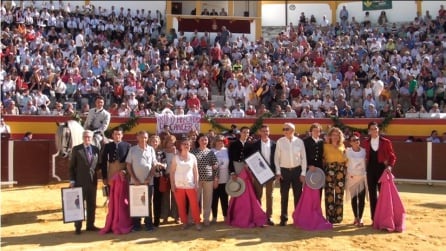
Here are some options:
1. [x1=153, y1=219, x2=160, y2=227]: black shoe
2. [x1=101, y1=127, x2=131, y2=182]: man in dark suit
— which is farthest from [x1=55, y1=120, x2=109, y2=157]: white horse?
[x1=153, y1=219, x2=160, y2=227]: black shoe

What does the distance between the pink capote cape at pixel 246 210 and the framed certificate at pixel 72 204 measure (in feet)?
6.86

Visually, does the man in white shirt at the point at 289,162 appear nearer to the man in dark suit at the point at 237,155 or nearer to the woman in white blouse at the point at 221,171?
the man in dark suit at the point at 237,155

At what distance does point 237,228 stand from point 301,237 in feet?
3.27

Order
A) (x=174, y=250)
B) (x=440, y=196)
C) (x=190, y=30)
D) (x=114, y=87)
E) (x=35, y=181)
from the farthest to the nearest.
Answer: (x=190, y=30) < (x=114, y=87) < (x=35, y=181) < (x=440, y=196) < (x=174, y=250)

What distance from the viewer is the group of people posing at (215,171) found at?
7.72 m

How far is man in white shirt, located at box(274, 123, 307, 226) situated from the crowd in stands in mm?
6598

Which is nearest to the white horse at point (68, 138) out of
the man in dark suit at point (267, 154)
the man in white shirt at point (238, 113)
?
the man in dark suit at point (267, 154)

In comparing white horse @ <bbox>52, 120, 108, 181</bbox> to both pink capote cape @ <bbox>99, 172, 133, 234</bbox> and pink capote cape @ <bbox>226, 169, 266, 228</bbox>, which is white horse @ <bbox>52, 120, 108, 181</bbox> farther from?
pink capote cape @ <bbox>226, 169, 266, 228</bbox>

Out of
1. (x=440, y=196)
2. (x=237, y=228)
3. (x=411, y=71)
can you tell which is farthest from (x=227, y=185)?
(x=411, y=71)

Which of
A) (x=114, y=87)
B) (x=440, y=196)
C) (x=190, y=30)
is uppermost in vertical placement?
(x=190, y=30)

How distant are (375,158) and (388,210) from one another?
741 millimetres

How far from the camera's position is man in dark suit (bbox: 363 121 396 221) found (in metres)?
7.86

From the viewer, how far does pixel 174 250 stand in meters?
6.70

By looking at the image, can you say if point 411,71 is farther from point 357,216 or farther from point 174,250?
point 174,250
